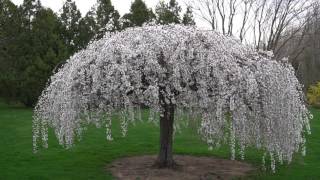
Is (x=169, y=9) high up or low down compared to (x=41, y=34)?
up

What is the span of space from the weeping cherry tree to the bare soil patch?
40.1 inches

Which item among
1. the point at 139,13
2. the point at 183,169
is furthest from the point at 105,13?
the point at 183,169

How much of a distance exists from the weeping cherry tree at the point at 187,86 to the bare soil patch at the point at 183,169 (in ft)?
3.34

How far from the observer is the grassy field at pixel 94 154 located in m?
10.0

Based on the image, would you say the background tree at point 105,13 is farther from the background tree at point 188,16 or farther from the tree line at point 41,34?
the background tree at point 188,16

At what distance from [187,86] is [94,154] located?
14.2 ft

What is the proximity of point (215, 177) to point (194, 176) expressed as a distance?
381mm

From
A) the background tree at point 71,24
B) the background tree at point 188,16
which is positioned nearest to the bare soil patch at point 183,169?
the background tree at point 71,24

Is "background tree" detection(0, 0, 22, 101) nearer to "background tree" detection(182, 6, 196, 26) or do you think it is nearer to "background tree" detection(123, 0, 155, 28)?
"background tree" detection(123, 0, 155, 28)

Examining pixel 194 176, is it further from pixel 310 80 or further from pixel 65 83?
pixel 310 80

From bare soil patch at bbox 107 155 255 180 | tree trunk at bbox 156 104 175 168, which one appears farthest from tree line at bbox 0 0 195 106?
tree trunk at bbox 156 104 175 168

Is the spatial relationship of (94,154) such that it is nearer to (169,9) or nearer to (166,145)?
(166,145)

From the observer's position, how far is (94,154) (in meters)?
12.3

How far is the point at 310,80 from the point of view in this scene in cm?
4156
